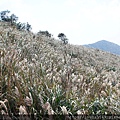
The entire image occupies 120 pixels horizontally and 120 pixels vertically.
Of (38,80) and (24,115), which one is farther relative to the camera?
(38,80)

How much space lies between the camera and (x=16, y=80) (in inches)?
171

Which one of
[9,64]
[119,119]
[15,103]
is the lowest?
[119,119]

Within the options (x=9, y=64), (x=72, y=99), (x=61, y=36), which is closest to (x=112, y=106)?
(x=72, y=99)

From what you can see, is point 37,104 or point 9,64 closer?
point 37,104

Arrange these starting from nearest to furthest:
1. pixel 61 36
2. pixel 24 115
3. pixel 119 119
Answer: pixel 24 115, pixel 119 119, pixel 61 36

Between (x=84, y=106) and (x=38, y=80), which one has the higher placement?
(x=38, y=80)

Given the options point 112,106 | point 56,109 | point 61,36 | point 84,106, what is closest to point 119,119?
point 112,106

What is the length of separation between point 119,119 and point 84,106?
2.05 feet

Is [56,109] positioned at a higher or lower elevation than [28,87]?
lower

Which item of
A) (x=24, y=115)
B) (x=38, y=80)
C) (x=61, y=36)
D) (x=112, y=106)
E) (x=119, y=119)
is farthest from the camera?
(x=61, y=36)

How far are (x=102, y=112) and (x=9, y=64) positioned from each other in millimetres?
1881

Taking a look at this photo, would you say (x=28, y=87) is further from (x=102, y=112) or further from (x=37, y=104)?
(x=102, y=112)

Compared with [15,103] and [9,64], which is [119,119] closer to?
[15,103]

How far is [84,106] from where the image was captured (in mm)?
4246
